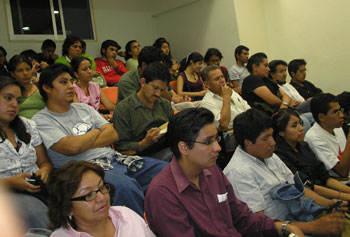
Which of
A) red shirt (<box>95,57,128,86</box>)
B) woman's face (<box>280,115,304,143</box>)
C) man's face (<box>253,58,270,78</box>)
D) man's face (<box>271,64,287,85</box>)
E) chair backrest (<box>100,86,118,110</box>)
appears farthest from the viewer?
red shirt (<box>95,57,128,86</box>)

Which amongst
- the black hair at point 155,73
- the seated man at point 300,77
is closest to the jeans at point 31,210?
the black hair at point 155,73

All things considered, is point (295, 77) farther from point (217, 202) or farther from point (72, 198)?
point (72, 198)

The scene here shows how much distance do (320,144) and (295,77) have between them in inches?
92.6

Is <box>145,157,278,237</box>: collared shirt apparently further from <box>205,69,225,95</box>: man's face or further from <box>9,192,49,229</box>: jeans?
<box>205,69,225,95</box>: man's face

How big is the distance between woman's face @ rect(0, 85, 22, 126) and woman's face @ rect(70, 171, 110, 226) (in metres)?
0.84

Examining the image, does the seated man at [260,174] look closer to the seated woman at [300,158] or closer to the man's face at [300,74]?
the seated woman at [300,158]

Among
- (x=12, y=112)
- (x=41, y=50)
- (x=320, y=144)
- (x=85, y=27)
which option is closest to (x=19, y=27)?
(x=41, y=50)

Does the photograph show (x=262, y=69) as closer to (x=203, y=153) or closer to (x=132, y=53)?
(x=132, y=53)

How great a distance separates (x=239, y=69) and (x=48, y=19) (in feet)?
10.8

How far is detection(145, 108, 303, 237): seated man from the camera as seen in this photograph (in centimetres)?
139

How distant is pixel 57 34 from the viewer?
573 centimetres

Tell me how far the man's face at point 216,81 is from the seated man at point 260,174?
1.25 metres

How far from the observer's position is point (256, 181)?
75.1 inches

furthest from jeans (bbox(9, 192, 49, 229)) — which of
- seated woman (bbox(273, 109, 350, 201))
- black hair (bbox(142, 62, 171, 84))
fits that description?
seated woman (bbox(273, 109, 350, 201))
